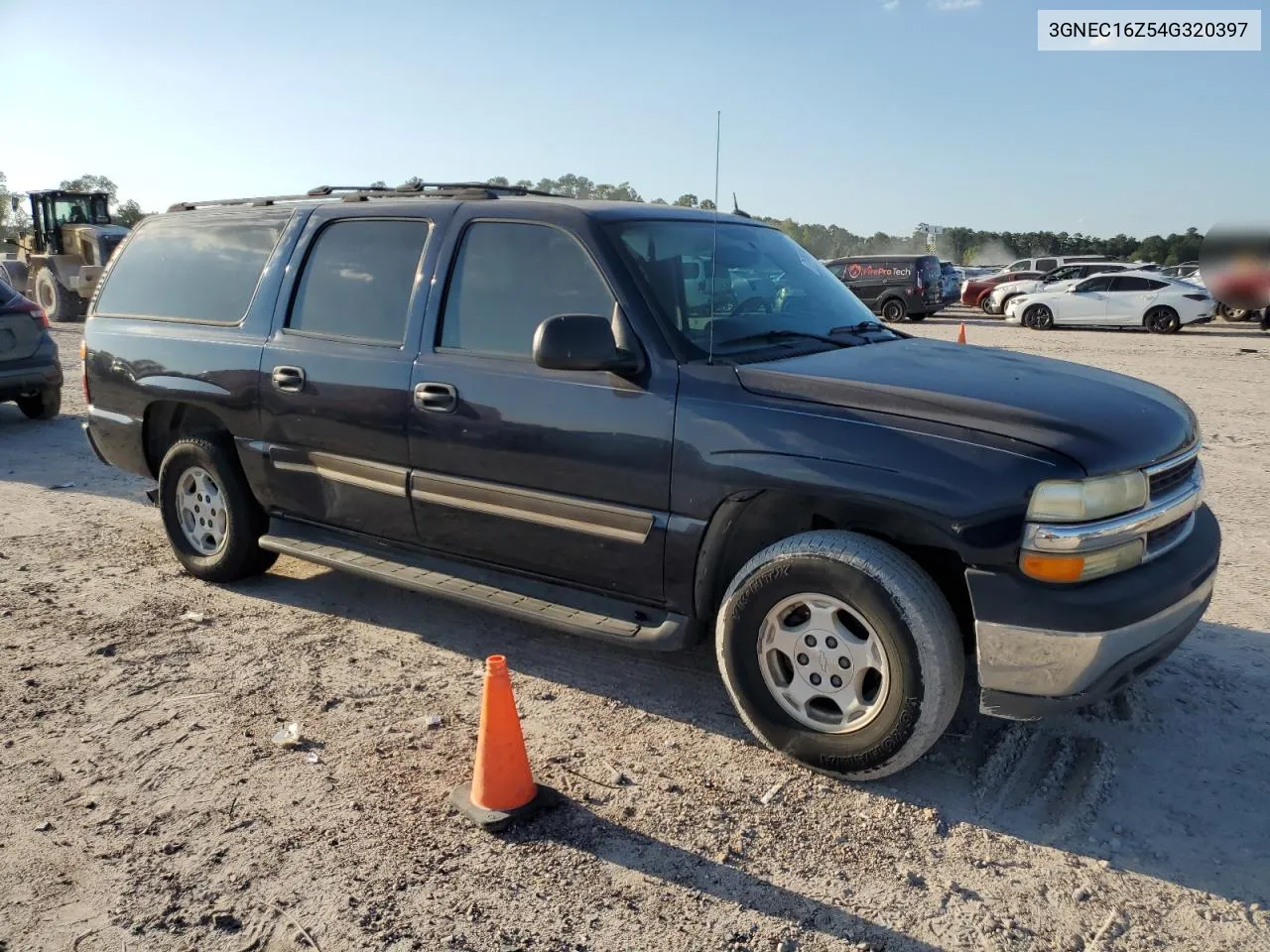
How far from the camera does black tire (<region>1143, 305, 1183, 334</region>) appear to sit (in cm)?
2155

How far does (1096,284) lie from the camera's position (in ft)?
73.7

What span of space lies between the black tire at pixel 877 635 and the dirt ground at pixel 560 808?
16 cm

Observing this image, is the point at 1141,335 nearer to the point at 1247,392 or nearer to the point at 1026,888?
the point at 1247,392

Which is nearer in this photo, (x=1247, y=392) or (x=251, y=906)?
(x=251, y=906)

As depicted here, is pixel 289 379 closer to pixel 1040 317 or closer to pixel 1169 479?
pixel 1169 479

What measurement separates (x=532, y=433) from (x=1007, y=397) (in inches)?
68.7

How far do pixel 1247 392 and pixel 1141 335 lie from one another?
10.5 metres

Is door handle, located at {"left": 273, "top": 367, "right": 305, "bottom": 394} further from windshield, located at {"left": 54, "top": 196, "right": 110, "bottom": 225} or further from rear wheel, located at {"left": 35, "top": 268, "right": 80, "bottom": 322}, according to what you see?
windshield, located at {"left": 54, "top": 196, "right": 110, "bottom": 225}

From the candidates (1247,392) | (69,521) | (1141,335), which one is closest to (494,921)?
(69,521)

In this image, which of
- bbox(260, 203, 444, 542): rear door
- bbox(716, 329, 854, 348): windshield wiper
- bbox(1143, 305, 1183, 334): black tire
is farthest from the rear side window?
bbox(260, 203, 444, 542): rear door

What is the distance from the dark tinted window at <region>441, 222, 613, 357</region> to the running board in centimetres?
97

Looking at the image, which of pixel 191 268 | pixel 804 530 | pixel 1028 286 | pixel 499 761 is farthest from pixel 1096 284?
pixel 499 761

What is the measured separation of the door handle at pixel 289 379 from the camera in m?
4.52

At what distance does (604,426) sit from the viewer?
11.9 feet
